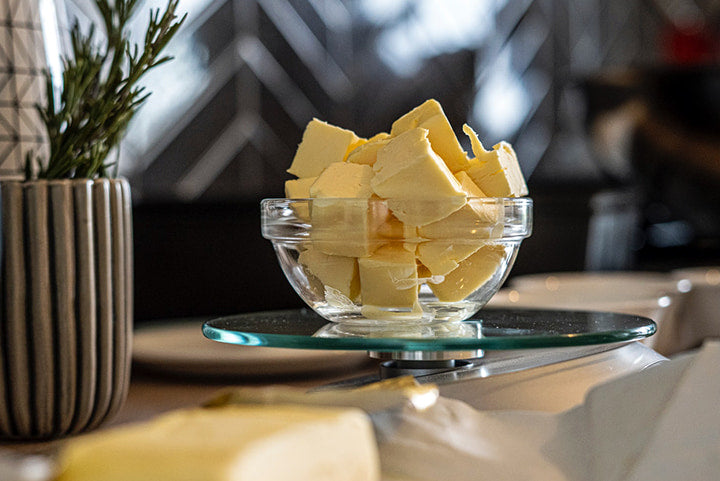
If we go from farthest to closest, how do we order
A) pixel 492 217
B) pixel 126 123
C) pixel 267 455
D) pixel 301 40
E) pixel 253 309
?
pixel 301 40 → pixel 253 309 → pixel 126 123 → pixel 492 217 → pixel 267 455

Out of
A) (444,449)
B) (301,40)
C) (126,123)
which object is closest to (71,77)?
(126,123)

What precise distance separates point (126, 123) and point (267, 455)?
0.91 ft

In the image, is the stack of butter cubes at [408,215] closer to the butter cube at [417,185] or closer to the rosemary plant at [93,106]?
the butter cube at [417,185]

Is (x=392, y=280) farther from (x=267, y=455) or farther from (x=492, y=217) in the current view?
(x=267, y=455)

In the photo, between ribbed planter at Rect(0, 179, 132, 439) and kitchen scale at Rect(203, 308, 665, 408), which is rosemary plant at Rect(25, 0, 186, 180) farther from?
kitchen scale at Rect(203, 308, 665, 408)

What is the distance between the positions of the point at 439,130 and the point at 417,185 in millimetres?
38

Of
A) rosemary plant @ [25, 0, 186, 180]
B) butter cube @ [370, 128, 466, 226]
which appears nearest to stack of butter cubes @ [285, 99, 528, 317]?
butter cube @ [370, 128, 466, 226]

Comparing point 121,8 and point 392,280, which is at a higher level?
point 121,8

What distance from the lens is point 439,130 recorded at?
1.00 feet

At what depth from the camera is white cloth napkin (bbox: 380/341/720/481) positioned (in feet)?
0.71

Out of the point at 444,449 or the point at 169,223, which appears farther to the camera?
the point at 169,223

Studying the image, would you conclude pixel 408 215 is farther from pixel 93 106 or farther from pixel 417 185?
pixel 93 106

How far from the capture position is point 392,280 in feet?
0.96

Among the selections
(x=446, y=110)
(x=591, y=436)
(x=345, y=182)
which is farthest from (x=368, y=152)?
(x=446, y=110)
